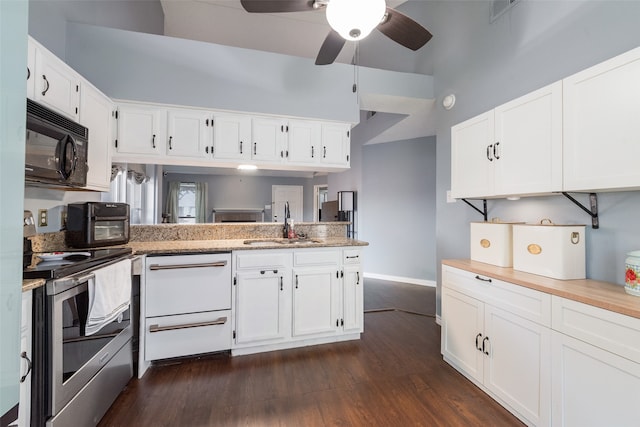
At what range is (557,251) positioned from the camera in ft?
5.40

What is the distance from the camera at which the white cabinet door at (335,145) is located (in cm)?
303

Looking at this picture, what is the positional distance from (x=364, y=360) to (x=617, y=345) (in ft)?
5.32

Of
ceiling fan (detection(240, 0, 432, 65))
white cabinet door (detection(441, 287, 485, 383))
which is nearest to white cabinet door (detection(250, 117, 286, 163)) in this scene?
ceiling fan (detection(240, 0, 432, 65))

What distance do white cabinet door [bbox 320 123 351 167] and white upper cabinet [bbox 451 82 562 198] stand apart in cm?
111

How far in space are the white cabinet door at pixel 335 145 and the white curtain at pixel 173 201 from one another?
399cm

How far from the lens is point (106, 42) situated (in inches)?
98.1

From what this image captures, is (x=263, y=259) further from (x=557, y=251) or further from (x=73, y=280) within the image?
(x=557, y=251)

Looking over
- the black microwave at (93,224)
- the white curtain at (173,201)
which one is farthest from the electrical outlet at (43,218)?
the white curtain at (173,201)

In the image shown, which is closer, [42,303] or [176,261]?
[42,303]

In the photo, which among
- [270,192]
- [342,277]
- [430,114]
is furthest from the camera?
[270,192]

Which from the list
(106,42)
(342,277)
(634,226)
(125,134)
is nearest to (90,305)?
(125,134)

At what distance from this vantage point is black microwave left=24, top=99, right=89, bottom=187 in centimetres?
141

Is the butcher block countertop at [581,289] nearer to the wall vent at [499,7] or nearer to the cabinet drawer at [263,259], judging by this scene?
the cabinet drawer at [263,259]

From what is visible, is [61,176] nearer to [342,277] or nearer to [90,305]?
[90,305]
